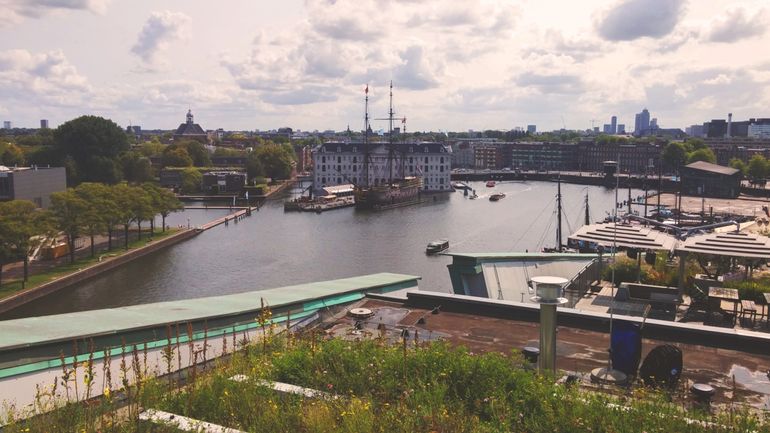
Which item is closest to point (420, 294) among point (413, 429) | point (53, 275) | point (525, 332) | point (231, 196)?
point (525, 332)

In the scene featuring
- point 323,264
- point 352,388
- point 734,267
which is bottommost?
point 323,264

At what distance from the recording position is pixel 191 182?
80.4m

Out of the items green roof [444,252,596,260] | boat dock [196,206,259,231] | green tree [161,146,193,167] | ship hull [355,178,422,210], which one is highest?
green tree [161,146,193,167]

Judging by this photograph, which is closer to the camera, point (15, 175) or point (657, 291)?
point (657, 291)

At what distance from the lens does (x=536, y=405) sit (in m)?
5.60

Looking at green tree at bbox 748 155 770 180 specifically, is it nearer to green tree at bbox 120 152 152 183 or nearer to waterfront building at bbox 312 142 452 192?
waterfront building at bbox 312 142 452 192

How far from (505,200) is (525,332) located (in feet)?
235

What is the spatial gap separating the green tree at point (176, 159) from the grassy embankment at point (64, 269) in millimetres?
53464

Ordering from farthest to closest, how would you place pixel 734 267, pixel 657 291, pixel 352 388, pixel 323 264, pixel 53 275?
pixel 323 264
pixel 53 275
pixel 734 267
pixel 657 291
pixel 352 388

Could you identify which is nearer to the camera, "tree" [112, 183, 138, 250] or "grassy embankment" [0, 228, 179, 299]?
"grassy embankment" [0, 228, 179, 299]

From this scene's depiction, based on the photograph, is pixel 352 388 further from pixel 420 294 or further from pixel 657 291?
pixel 657 291

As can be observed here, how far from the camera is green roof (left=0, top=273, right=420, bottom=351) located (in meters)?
8.51

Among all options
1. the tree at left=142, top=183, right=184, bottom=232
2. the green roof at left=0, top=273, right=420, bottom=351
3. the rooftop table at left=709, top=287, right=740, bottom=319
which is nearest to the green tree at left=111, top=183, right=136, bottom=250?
the tree at left=142, top=183, right=184, bottom=232

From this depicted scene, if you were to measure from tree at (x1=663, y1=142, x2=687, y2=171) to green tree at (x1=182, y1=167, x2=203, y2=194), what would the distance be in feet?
277
